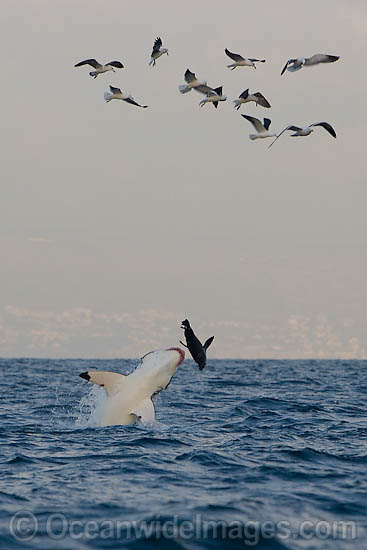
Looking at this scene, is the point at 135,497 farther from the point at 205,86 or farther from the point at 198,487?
the point at 205,86

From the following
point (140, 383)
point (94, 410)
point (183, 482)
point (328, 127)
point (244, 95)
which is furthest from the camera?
point (244, 95)

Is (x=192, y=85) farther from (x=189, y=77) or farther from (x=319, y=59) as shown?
(x=319, y=59)

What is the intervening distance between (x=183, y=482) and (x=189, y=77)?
17.6 meters

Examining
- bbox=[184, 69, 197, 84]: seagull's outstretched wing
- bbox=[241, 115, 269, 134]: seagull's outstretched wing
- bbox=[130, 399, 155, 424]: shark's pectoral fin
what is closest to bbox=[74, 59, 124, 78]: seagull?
bbox=[184, 69, 197, 84]: seagull's outstretched wing

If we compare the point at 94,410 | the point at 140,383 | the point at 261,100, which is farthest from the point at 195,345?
the point at 261,100

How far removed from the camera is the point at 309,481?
16.2 metres

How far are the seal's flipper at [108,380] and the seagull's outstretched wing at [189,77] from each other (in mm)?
13581

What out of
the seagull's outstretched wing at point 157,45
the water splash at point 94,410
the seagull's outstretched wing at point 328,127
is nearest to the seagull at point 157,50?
the seagull's outstretched wing at point 157,45

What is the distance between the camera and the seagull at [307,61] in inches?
1041

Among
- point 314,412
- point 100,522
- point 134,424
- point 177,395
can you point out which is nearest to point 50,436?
point 134,424

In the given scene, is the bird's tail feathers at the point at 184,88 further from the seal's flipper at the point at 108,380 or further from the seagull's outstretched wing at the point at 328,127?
the seal's flipper at the point at 108,380

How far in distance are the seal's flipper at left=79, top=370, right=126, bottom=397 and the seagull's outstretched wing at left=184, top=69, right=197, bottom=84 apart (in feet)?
44.6

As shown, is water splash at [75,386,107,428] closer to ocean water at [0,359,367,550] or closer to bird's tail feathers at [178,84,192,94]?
ocean water at [0,359,367,550]

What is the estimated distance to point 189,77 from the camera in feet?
98.4
